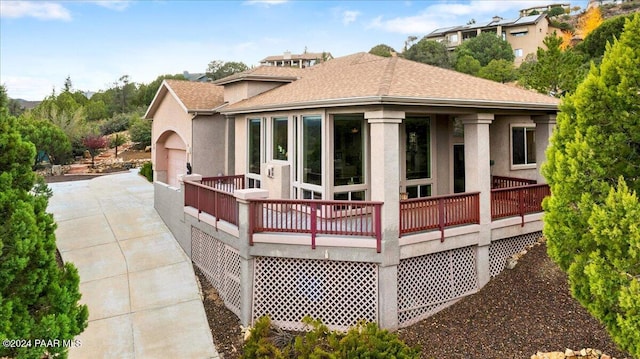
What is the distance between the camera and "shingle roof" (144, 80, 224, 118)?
14.3m

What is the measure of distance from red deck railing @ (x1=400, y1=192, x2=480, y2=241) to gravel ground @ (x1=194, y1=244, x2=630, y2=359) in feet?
5.39

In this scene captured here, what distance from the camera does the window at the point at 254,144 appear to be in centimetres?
1230

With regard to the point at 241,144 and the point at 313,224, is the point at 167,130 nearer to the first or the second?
the point at 241,144

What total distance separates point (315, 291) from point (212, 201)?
3.69 m

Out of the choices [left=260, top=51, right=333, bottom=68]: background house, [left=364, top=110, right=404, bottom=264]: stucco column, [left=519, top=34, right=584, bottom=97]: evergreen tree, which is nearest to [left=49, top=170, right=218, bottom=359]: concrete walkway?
[left=364, top=110, right=404, bottom=264]: stucco column

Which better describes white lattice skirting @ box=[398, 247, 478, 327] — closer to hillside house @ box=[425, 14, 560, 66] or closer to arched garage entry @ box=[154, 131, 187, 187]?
arched garage entry @ box=[154, 131, 187, 187]

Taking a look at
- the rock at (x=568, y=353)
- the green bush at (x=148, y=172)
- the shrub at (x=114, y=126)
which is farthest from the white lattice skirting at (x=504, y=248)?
the shrub at (x=114, y=126)

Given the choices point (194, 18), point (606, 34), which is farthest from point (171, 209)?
point (606, 34)

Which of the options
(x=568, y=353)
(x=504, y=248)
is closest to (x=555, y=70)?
(x=504, y=248)

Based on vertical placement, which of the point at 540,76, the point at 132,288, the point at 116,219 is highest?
the point at 540,76

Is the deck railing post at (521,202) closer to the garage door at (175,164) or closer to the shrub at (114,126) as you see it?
the garage door at (175,164)

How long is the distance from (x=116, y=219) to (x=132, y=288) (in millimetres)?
5148

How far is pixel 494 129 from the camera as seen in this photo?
13.2m

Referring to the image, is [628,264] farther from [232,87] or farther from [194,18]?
[194,18]
